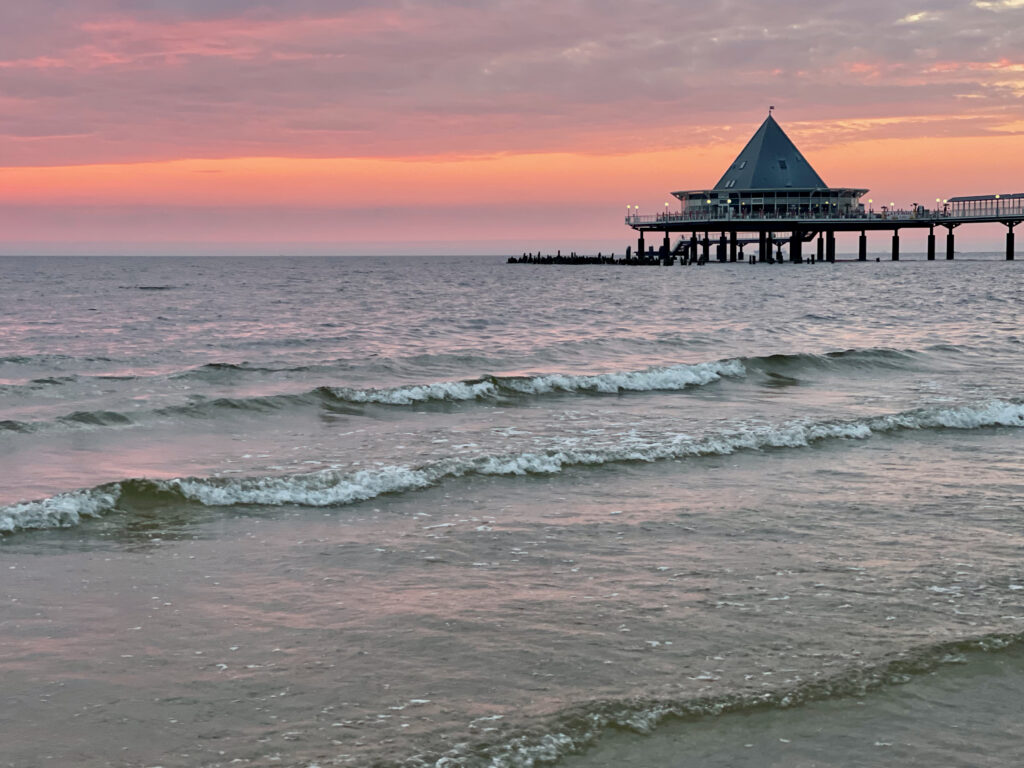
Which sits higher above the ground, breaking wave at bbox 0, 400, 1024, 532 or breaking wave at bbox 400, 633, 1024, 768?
breaking wave at bbox 0, 400, 1024, 532

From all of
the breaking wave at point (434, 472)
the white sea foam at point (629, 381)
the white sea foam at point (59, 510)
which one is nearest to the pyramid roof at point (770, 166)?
the white sea foam at point (629, 381)

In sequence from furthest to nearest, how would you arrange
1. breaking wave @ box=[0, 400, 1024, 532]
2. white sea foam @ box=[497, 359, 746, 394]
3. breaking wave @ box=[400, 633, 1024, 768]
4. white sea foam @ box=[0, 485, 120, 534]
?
white sea foam @ box=[497, 359, 746, 394], breaking wave @ box=[0, 400, 1024, 532], white sea foam @ box=[0, 485, 120, 534], breaking wave @ box=[400, 633, 1024, 768]

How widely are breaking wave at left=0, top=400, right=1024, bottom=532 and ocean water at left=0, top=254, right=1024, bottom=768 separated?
0.05 metres

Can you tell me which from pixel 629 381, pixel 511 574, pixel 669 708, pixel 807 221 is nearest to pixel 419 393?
pixel 629 381

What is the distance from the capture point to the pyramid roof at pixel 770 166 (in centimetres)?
11800

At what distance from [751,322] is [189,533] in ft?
114

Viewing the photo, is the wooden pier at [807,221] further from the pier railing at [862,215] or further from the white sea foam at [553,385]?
the white sea foam at [553,385]

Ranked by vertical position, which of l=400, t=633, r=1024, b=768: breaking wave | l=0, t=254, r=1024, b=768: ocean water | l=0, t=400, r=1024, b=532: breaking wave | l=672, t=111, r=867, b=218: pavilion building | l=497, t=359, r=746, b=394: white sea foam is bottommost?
l=400, t=633, r=1024, b=768: breaking wave

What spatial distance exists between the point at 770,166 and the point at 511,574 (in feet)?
385

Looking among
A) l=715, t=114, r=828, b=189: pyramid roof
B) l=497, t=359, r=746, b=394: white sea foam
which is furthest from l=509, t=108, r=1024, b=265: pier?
l=497, t=359, r=746, b=394: white sea foam

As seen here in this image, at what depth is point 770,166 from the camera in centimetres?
11869

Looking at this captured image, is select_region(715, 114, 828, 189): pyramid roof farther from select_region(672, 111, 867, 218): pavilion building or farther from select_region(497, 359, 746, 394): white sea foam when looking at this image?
A: select_region(497, 359, 746, 394): white sea foam

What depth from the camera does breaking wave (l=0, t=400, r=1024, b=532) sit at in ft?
35.9

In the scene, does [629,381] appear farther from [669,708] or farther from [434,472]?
[669,708]
